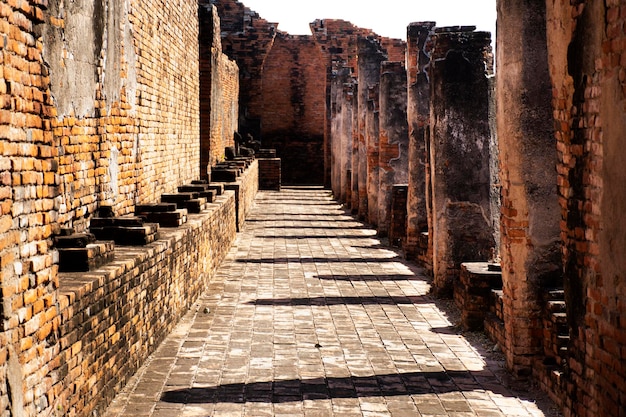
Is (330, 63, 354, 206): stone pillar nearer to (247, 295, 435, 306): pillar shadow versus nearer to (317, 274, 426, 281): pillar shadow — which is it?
(317, 274, 426, 281): pillar shadow

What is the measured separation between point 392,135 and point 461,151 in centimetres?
633

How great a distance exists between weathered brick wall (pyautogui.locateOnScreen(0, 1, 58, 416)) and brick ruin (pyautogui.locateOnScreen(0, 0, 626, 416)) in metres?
0.01

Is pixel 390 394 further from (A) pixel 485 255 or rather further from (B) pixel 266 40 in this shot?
(B) pixel 266 40

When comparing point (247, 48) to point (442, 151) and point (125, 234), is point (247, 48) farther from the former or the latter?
point (125, 234)

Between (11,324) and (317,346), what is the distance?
140 inches

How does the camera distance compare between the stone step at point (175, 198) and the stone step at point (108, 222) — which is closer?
the stone step at point (108, 222)

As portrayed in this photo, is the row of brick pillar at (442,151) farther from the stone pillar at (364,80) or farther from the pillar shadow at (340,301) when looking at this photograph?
the stone pillar at (364,80)

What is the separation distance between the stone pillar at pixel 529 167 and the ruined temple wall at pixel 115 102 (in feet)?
11.0

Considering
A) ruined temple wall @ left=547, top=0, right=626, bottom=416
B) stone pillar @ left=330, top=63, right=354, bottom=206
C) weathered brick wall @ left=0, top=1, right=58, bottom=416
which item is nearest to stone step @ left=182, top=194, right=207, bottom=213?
weathered brick wall @ left=0, top=1, right=58, bottom=416

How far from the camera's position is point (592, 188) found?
442 cm

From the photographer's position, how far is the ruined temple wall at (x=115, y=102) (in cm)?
627

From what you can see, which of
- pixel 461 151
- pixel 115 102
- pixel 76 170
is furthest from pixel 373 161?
pixel 76 170

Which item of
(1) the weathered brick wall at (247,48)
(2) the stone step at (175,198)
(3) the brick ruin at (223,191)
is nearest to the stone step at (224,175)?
(3) the brick ruin at (223,191)

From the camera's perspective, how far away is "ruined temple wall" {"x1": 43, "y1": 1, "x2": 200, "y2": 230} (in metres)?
6.27
